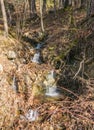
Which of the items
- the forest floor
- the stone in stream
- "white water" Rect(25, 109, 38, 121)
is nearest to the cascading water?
the forest floor

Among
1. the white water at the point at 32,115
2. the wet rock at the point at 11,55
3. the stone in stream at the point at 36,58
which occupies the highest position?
the wet rock at the point at 11,55

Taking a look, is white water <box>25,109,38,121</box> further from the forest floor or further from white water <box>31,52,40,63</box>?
white water <box>31,52,40,63</box>

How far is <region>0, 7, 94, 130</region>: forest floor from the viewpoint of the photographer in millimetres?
8969

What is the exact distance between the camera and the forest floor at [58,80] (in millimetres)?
8969

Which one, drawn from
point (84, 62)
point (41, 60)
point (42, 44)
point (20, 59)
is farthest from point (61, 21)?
point (84, 62)

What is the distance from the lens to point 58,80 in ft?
43.2

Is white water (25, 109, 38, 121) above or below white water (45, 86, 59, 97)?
above

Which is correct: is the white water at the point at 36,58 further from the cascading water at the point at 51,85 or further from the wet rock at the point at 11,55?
the cascading water at the point at 51,85

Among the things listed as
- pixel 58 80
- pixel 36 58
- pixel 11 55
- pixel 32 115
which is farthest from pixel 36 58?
pixel 32 115

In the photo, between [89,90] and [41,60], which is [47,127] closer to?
[89,90]

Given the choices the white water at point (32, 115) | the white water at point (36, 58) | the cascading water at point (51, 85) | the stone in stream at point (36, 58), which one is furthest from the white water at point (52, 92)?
the white water at point (32, 115)

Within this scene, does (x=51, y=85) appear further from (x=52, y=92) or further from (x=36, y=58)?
(x=36, y=58)

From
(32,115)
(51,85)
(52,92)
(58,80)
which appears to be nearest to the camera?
(32,115)

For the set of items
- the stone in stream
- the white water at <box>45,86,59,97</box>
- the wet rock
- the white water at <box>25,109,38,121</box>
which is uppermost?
the wet rock
